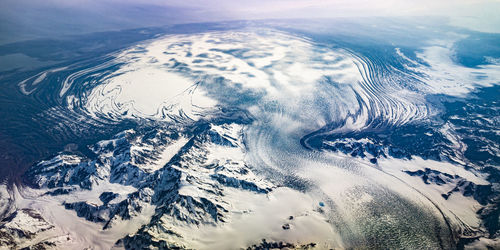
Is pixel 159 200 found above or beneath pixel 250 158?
beneath

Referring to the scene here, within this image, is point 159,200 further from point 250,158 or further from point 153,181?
point 250,158

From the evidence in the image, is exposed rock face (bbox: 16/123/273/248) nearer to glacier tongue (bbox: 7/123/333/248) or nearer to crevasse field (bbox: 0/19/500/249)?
glacier tongue (bbox: 7/123/333/248)

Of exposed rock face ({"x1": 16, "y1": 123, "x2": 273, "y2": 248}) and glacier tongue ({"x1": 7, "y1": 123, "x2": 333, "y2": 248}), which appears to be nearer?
glacier tongue ({"x1": 7, "y1": 123, "x2": 333, "y2": 248})

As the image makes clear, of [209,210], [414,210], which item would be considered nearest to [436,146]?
[414,210]

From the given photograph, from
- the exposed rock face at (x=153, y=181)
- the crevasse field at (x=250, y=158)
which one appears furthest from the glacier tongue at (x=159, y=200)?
the crevasse field at (x=250, y=158)

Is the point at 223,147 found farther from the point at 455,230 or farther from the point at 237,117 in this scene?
the point at 455,230

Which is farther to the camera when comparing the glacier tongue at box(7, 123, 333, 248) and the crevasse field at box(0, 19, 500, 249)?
the crevasse field at box(0, 19, 500, 249)

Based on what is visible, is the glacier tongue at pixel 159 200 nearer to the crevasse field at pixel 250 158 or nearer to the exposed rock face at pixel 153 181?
the exposed rock face at pixel 153 181

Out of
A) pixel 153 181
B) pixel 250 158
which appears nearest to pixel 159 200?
pixel 153 181

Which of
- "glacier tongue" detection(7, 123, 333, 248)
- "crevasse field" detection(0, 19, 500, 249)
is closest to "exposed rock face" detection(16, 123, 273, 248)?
"glacier tongue" detection(7, 123, 333, 248)
